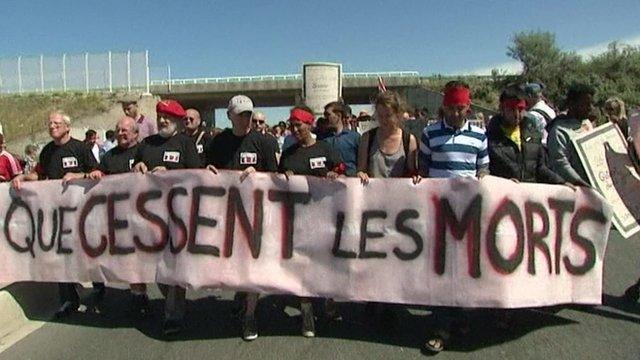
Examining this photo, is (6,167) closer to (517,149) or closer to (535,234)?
(517,149)

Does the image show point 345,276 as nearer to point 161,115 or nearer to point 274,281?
point 274,281

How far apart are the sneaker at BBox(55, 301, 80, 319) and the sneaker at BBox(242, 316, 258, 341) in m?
1.87

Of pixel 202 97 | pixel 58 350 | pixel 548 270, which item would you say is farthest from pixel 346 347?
pixel 202 97

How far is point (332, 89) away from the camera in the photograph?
855 inches

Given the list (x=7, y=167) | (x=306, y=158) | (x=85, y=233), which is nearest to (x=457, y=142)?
(x=306, y=158)

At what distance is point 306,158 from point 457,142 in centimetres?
121

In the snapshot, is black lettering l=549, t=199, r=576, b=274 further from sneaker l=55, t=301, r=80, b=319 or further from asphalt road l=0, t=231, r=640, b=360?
sneaker l=55, t=301, r=80, b=319

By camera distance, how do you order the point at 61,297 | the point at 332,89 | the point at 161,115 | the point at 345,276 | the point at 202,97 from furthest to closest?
the point at 202,97 → the point at 332,89 → the point at 61,297 → the point at 161,115 → the point at 345,276

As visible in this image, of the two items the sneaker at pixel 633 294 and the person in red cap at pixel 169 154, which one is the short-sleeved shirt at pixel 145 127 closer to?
the person in red cap at pixel 169 154

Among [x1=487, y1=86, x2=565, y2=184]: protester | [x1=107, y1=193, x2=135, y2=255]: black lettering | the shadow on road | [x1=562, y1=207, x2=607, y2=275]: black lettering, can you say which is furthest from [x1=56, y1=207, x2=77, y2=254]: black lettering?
[x1=562, y1=207, x2=607, y2=275]: black lettering

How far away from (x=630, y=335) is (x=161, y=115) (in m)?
4.14

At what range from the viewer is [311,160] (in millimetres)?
5109

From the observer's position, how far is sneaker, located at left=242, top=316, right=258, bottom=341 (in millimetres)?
4938

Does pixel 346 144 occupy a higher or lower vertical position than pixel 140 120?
lower
